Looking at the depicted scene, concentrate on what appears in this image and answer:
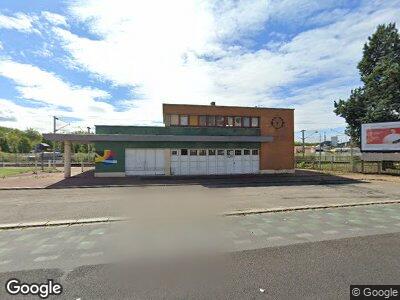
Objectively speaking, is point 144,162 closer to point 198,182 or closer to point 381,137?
point 198,182

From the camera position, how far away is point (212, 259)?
232 inches

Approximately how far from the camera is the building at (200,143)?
2573 centimetres

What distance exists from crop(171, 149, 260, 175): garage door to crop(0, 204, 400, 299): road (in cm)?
1884

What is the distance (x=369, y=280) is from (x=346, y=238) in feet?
8.25

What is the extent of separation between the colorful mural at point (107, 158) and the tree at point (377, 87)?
95.3 ft

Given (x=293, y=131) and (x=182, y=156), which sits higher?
(x=293, y=131)

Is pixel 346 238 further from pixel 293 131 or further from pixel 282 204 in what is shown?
pixel 293 131

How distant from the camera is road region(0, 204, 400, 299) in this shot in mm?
4680

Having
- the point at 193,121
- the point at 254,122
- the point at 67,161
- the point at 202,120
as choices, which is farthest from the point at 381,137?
the point at 67,161

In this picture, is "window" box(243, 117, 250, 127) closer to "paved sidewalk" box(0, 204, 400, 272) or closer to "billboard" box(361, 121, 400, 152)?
"billboard" box(361, 121, 400, 152)

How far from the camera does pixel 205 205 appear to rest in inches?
474

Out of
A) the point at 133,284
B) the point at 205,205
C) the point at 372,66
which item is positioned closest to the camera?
the point at 133,284

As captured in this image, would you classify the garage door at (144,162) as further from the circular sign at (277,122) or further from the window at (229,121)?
Result: the circular sign at (277,122)

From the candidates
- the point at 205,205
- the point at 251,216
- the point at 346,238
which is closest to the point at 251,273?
the point at 346,238
